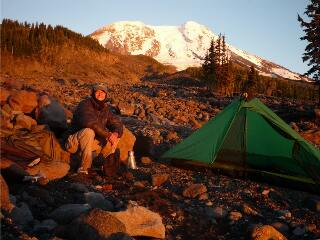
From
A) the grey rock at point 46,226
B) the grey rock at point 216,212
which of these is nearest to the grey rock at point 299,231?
the grey rock at point 216,212

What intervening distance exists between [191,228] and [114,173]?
2292mm

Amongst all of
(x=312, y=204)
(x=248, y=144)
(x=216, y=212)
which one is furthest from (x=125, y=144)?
(x=312, y=204)

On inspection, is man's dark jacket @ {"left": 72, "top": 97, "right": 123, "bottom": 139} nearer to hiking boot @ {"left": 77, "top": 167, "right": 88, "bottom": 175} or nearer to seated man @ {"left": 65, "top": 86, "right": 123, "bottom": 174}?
seated man @ {"left": 65, "top": 86, "right": 123, "bottom": 174}

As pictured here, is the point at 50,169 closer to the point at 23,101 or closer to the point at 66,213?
the point at 66,213

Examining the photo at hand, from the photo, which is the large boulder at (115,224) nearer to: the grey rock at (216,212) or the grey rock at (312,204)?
the grey rock at (216,212)

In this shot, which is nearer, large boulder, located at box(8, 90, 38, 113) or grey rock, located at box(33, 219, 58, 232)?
grey rock, located at box(33, 219, 58, 232)

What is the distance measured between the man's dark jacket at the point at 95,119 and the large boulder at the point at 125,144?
2.91 ft

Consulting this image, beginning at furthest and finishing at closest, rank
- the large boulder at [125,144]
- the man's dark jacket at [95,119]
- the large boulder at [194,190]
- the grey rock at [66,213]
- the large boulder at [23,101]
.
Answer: the large boulder at [125,144]
the large boulder at [23,101]
the man's dark jacket at [95,119]
the large boulder at [194,190]
the grey rock at [66,213]

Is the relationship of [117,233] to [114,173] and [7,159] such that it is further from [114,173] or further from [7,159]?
[114,173]

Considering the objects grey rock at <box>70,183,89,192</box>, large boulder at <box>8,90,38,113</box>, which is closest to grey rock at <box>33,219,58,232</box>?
grey rock at <box>70,183,89,192</box>

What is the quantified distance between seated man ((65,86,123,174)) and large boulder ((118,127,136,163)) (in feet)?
2.83

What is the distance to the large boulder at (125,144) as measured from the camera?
901 centimetres

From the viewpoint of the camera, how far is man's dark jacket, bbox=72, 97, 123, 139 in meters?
7.70

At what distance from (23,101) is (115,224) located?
4.72 m
